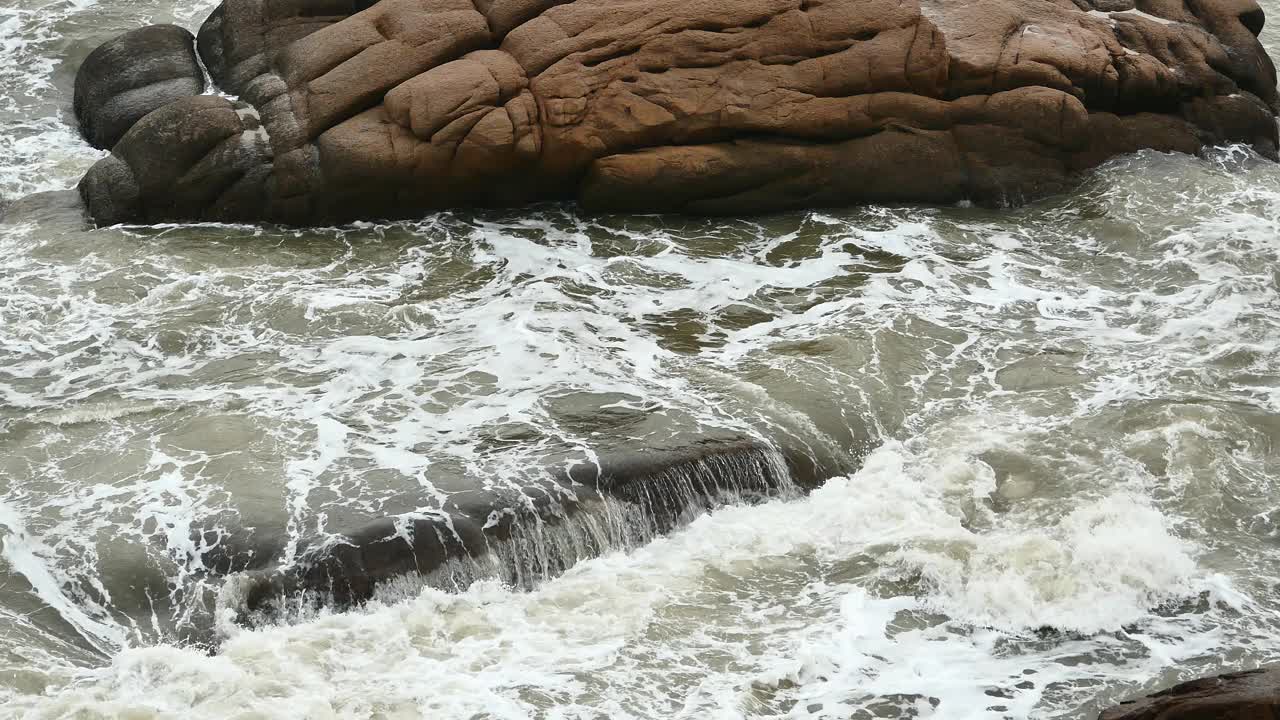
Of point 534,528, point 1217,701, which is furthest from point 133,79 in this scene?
point 1217,701

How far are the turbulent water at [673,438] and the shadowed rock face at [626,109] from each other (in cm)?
43

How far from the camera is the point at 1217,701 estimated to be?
259 inches

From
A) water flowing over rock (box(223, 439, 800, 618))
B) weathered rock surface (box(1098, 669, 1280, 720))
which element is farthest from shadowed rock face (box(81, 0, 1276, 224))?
weathered rock surface (box(1098, 669, 1280, 720))

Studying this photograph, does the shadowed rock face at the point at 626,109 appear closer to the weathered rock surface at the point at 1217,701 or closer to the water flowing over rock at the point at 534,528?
the water flowing over rock at the point at 534,528

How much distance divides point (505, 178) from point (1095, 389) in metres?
6.06

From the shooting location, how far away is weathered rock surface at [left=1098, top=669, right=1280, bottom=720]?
647 centimetres

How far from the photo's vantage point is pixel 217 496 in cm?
925

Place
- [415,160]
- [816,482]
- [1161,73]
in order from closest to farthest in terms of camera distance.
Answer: [816,482] < [415,160] < [1161,73]

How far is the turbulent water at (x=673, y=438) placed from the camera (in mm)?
8203

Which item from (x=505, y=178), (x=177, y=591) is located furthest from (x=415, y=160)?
(x=177, y=591)

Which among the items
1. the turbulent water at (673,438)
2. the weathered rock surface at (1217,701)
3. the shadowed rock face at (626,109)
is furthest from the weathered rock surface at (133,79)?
the weathered rock surface at (1217,701)

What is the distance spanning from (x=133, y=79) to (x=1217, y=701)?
41.6ft

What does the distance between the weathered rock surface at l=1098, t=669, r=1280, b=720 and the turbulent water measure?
0.99 metres

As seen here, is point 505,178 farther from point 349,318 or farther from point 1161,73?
point 1161,73
